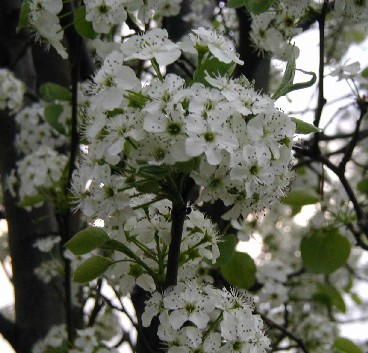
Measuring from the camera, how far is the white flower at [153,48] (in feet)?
4.08

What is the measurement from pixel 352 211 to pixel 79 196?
1303 mm

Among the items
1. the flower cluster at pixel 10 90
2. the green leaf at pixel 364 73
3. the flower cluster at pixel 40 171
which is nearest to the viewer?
the green leaf at pixel 364 73

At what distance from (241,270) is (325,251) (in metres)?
0.29

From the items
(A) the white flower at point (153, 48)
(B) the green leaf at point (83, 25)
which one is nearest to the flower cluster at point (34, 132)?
(B) the green leaf at point (83, 25)

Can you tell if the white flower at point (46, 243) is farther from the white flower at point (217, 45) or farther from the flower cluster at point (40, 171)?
the white flower at point (217, 45)

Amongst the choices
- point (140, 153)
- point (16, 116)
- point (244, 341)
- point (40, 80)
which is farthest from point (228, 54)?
point (40, 80)

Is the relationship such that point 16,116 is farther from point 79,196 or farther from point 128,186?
point 128,186

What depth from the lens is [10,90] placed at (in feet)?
A: 9.02

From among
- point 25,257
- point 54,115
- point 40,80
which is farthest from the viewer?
point 40,80

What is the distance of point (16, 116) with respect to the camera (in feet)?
9.46

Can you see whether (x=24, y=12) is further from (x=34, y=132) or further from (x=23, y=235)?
(x=23, y=235)

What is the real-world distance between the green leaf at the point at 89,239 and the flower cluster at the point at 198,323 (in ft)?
0.50

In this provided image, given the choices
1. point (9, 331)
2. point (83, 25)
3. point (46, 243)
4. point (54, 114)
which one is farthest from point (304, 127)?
point (9, 331)

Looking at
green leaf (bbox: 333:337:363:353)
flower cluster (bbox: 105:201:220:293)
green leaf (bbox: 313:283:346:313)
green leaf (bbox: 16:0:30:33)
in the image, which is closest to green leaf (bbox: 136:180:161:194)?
flower cluster (bbox: 105:201:220:293)
